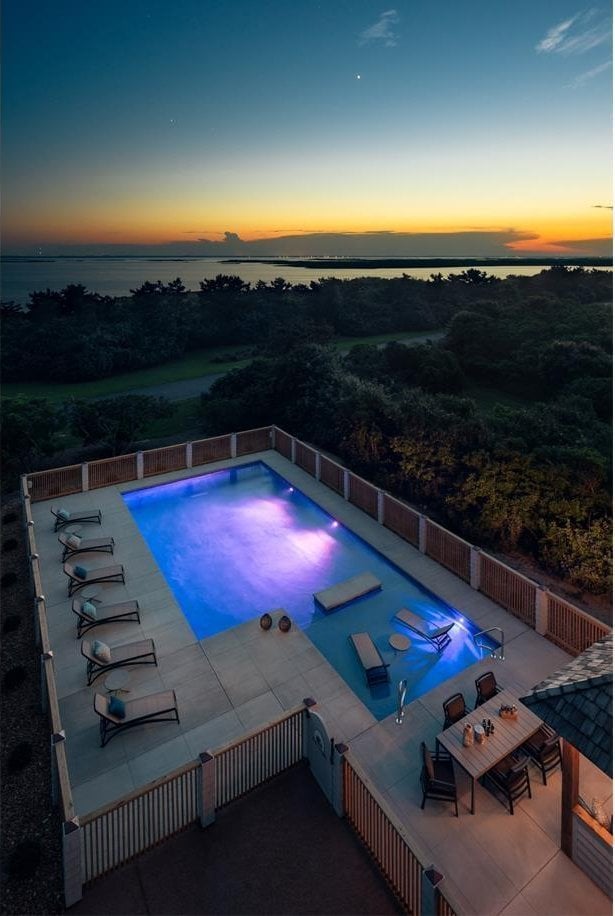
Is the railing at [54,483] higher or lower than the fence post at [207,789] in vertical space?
higher

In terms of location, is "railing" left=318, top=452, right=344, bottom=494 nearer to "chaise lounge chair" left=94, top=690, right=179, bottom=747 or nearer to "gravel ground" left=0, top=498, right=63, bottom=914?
"chaise lounge chair" left=94, top=690, right=179, bottom=747

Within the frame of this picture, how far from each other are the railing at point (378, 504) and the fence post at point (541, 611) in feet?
0.06

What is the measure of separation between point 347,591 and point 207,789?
582 cm

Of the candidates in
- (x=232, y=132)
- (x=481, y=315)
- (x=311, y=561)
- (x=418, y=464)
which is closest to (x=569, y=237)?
(x=481, y=315)

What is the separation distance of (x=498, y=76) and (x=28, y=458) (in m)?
23.6

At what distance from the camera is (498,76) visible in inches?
699

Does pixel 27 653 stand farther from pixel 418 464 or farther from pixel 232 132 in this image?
pixel 232 132

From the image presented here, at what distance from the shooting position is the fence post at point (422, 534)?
39.0ft

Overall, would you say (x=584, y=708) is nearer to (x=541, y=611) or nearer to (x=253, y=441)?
(x=541, y=611)

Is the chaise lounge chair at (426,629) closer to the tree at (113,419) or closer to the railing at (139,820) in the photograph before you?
the railing at (139,820)

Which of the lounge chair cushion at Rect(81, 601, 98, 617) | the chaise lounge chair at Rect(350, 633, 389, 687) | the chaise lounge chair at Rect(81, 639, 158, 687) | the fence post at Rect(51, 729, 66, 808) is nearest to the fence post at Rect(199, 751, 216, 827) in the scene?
the fence post at Rect(51, 729, 66, 808)

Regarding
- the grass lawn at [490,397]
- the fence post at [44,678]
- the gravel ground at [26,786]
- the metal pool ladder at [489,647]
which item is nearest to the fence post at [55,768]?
the gravel ground at [26,786]

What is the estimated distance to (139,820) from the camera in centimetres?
534

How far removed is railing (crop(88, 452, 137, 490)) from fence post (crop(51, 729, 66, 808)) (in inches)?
423
